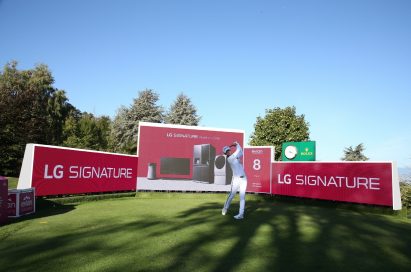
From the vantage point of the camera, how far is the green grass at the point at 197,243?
19.8 feet

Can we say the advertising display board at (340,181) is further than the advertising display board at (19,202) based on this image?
Yes

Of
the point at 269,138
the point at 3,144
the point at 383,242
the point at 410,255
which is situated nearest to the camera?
the point at 410,255

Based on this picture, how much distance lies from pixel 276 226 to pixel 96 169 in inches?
450

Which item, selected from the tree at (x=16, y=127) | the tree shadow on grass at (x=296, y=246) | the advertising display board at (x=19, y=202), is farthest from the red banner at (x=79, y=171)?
the tree at (x=16, y=127)

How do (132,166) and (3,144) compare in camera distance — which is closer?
(132,166)

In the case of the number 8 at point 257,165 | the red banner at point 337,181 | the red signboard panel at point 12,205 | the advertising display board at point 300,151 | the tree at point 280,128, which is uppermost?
the tree at point 280,128

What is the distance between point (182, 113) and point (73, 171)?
41427 mm

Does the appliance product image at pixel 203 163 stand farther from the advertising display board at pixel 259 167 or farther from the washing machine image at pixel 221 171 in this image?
the advertising display board at pixel 259 167

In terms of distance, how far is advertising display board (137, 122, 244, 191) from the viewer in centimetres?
2141

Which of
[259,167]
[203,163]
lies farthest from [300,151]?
[203,163]

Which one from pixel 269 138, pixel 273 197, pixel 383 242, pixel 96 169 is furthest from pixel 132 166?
pixel 269 138

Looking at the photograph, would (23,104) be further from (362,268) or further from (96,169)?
(362,268)

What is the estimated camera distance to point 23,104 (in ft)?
108

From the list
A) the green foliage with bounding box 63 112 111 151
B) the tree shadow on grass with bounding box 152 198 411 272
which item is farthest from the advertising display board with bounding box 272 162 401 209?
the green foliage with bounding box 63 112 111 151
